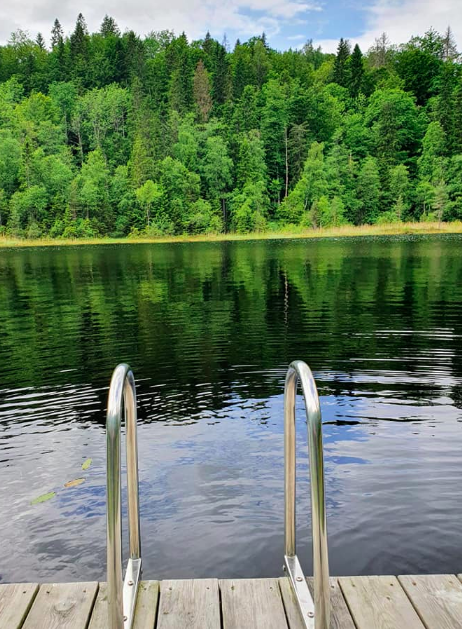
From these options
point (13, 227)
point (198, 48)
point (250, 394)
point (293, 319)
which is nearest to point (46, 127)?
point (13, 227)

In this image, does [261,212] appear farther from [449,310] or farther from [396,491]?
[396,491]

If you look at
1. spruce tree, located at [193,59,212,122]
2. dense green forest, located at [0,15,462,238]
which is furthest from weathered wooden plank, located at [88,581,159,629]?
spruce tree, located at [193,59,212,122]

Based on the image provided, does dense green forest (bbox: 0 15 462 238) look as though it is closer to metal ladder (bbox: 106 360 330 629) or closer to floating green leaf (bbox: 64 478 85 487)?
floating green leaf (bbox: 64 478 85 487)

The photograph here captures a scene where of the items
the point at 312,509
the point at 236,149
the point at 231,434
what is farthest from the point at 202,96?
the point at 312,509

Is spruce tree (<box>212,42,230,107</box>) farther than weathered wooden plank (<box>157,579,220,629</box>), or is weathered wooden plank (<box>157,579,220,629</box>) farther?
spruce tree (<box>212,42,230,107</box>)

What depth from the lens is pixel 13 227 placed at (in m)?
69.6

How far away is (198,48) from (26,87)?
35866 millimetres

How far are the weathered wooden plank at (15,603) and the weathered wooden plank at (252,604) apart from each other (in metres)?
0.85

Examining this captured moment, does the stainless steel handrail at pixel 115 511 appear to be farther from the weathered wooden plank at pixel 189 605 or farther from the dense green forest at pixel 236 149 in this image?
the dense green forest at pixel 236 149

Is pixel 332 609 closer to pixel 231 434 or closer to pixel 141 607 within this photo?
pixel 141 607

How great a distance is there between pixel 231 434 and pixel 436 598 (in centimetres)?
368

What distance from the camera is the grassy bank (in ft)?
208

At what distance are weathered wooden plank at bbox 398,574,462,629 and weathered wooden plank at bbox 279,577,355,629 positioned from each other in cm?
31

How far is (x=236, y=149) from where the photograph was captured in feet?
261
